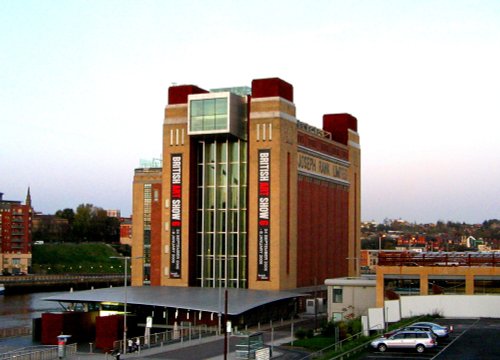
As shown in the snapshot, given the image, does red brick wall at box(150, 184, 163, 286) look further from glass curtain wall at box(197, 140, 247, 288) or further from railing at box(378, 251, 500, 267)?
railing at box(378, 251, 500, 267)

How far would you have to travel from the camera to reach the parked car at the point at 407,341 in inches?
2030

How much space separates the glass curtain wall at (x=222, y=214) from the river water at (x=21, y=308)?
20.9m

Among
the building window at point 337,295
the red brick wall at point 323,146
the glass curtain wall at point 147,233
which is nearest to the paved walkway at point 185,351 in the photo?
the building window at point 337,295

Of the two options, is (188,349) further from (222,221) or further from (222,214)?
(222,214)

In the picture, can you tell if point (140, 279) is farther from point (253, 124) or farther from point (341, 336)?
point (341, 336)

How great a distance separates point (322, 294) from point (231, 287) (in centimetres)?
1520

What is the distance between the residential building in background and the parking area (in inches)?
1384

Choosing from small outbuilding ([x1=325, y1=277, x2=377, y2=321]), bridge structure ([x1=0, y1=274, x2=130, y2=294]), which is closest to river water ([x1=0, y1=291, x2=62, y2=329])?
bridge structure ([x1=0, y1=274, x2=130, y2=294])

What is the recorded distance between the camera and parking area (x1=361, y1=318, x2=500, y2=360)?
162 ft

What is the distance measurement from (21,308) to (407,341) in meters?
94.5

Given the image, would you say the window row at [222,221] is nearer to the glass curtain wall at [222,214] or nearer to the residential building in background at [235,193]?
the glass curtain wall at [222,214]

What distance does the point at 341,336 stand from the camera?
64.5 m

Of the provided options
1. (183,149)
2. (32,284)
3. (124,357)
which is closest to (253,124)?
(183,149)

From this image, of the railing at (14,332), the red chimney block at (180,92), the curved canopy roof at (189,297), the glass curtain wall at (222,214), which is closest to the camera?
the curved canopy roof at (189,297)
